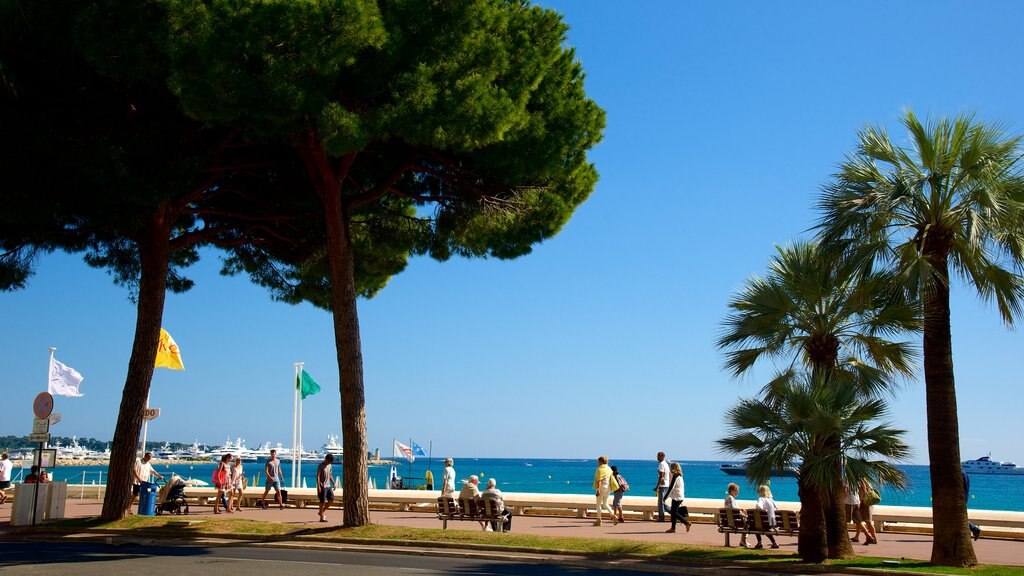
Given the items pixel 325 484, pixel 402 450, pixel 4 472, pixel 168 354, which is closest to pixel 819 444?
pixel 325 484

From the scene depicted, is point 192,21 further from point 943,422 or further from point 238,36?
point 943,422

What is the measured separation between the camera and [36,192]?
603 inches

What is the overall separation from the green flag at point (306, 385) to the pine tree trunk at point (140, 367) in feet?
55.8

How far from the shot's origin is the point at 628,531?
17.4 meters

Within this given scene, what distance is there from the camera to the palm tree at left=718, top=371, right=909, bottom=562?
12.4m

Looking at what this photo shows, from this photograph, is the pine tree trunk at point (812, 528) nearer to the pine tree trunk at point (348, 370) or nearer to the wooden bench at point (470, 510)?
the wooden bench at point (470, 510)

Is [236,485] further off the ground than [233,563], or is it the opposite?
[236,485]

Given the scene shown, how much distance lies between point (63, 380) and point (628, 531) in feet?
63.6

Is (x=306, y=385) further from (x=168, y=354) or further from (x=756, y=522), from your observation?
(x=756, y=522)

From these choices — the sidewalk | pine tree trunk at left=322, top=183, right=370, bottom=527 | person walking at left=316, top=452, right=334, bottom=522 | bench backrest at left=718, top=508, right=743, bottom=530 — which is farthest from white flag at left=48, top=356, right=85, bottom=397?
bench backrest at left=718, top=508, right=743, bottom=530

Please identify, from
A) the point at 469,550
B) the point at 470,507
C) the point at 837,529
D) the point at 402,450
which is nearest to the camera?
the point at 837,529

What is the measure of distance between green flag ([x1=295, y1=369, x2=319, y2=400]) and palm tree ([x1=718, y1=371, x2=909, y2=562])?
2465 centimetres

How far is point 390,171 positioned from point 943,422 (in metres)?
11.3

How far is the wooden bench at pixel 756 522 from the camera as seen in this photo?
14.4 metres
